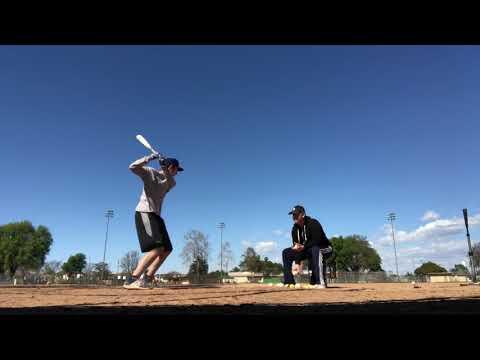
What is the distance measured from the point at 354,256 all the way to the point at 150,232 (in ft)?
293

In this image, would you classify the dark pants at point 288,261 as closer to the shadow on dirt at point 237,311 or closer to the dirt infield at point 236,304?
the dirt infield at point 236,304

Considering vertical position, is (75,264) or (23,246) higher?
(23,246)

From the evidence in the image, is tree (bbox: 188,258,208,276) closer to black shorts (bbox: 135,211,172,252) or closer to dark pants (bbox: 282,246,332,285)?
dark pants (bbox: 282,246,332,285)

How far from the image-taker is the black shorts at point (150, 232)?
6.70 meters

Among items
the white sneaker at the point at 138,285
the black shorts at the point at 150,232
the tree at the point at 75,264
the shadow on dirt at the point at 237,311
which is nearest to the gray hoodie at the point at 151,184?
the black shorts at the point at 150,232

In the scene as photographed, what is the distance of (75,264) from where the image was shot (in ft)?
381

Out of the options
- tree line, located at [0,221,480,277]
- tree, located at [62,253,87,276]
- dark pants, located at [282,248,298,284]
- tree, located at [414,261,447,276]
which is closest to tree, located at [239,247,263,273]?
tree line, located at [0,221,480,277]

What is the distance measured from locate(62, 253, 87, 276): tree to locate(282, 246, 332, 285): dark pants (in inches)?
4679

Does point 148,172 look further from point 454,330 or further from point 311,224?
point 454,330

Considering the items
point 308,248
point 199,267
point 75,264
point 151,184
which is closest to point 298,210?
→ point 308,248

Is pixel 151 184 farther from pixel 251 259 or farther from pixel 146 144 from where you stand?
pixel 251 259

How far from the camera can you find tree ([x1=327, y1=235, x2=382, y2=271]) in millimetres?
88000
